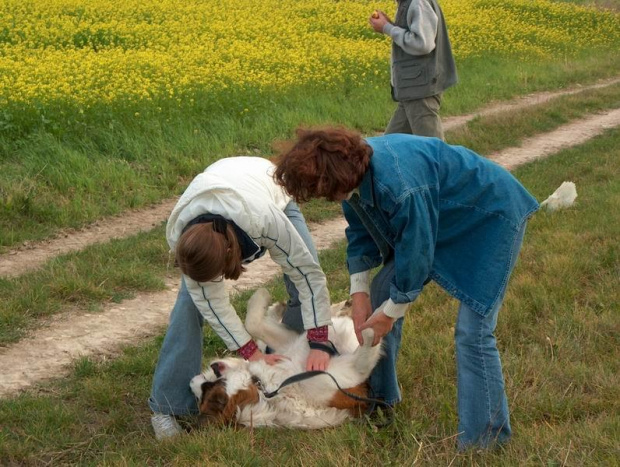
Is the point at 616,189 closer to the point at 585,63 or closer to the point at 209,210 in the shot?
the point at 209,210

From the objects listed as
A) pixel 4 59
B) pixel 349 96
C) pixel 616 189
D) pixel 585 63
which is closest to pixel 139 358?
pixel 616 189

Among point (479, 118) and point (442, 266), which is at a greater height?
point (442, 266)

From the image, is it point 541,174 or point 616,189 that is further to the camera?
point 541,174

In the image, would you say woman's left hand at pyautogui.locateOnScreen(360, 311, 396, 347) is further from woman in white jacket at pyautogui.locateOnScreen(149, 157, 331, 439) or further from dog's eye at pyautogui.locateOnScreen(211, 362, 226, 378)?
dog's eye at pyautogui.locateOnScreen(211, 362, 226, 378)

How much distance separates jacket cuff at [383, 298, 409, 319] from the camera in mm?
3368

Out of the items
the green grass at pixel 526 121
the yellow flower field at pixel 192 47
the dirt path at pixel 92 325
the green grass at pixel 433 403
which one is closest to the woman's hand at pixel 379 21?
the dirt path at pixel 92 325

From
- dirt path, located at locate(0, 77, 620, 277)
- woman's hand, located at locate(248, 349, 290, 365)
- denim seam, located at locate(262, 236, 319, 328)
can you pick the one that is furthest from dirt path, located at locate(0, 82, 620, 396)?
denim seam, located at locate(262, 236, 319, 328)

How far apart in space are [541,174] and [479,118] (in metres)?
3.03

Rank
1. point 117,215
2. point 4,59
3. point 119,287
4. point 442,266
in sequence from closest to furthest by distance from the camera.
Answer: point 442,266 → point 119,287 → point 117,215 → point 4,59

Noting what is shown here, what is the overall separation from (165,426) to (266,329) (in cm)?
→ 72

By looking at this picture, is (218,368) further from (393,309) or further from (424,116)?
(424,116)

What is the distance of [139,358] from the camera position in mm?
4801

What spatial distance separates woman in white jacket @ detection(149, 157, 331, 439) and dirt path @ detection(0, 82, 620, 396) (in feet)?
3.37

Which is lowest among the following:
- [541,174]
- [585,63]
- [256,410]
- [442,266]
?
[585,63]
